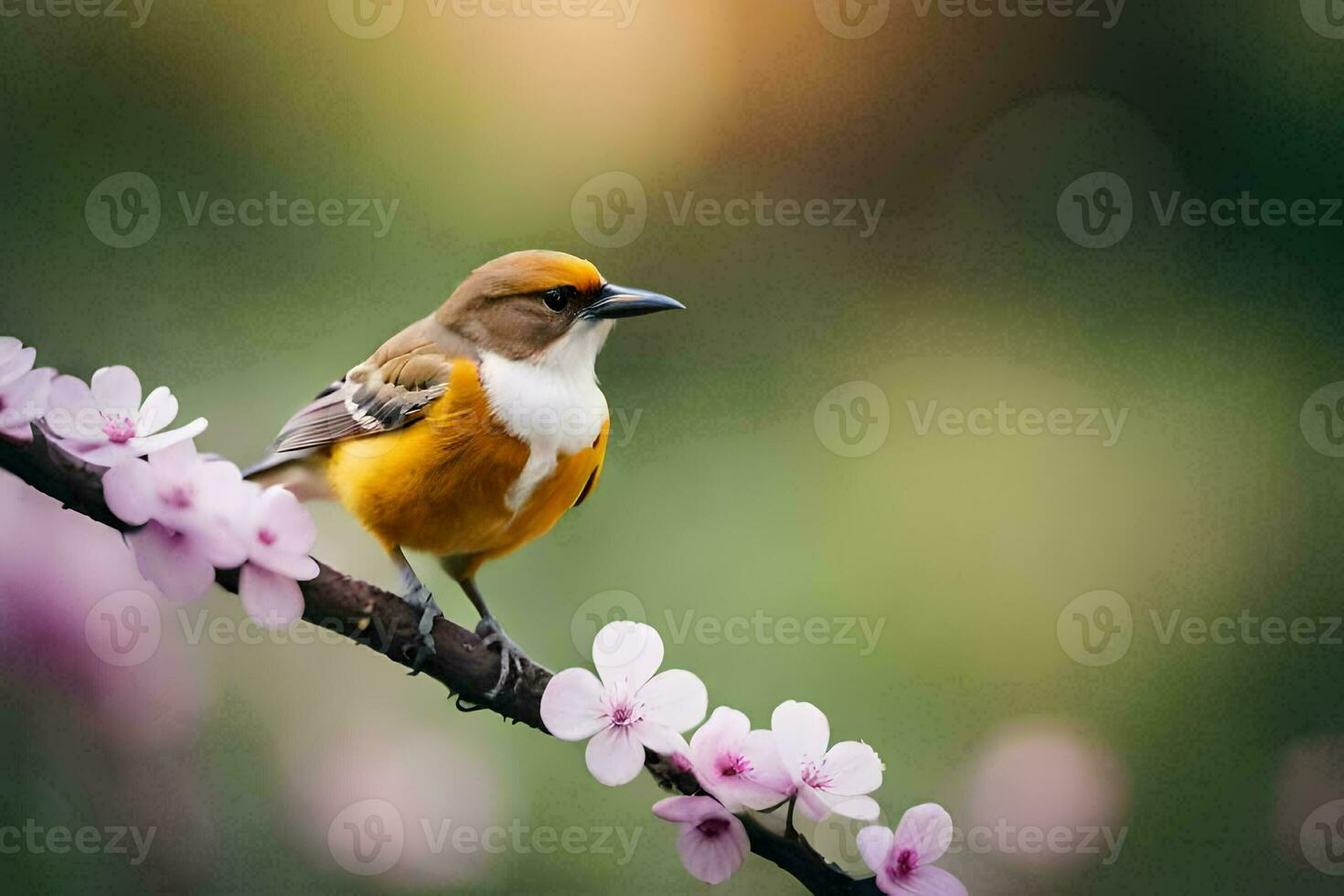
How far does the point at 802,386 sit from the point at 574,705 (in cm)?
115

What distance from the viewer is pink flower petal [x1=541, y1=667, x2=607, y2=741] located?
0.67m

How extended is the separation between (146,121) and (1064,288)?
4.25 feet

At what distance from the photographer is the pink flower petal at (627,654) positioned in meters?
0.68

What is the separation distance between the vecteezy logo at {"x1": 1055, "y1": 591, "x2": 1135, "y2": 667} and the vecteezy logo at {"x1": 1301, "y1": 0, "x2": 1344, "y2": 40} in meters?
1.01

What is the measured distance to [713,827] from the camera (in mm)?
700

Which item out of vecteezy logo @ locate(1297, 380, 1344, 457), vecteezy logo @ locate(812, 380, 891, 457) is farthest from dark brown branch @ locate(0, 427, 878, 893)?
vecteezy logo @ locate(1297, 380, 1344, 457)

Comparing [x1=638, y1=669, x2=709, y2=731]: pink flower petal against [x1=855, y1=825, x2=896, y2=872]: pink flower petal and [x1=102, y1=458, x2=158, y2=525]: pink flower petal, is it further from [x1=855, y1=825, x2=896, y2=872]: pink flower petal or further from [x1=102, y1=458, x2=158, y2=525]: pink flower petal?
[x1=102, y1=458, x2=158, y2=525]: pink flower petal

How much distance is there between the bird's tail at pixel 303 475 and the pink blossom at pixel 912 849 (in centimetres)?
54

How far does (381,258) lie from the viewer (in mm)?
1649

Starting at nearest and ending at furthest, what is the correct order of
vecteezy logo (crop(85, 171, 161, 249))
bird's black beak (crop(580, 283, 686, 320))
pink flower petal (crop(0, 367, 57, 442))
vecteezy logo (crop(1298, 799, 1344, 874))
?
pink flower petal (crop(0, 367, 57, 442)), bird's black beak (crop(580, 283, 686, 320)), vecteezy logo (crop(85, 171, 161, 249)), vecteezy logo (crop(1298, 799, 1344, 874))

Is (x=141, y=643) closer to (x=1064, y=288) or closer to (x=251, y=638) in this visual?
(x=251, y=638)

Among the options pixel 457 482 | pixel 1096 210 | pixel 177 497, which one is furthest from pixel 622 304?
pixel 1096 210
